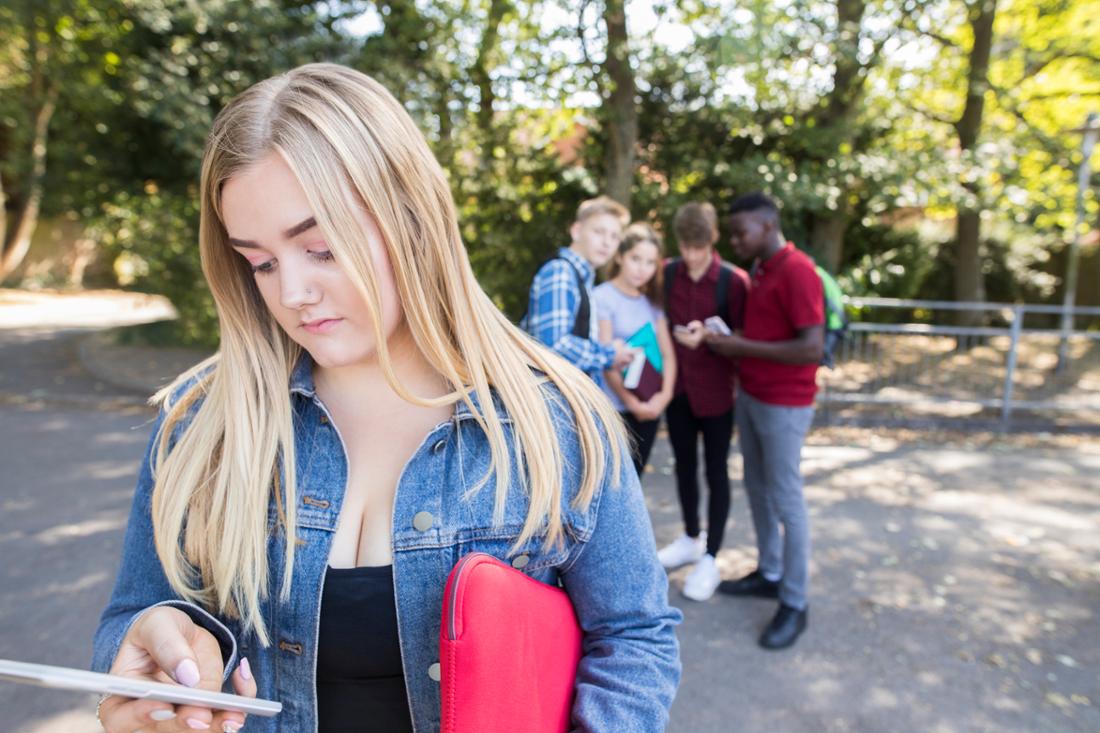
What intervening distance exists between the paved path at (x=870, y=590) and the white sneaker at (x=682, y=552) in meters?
0.11

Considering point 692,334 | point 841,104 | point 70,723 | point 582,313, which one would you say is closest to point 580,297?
point 582,313

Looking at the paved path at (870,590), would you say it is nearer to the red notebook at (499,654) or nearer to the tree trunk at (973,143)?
the red notebook at (499,654)

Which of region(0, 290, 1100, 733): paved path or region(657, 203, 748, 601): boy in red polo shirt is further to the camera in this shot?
region(657, 203, 748, 601): boy in red polo shirt

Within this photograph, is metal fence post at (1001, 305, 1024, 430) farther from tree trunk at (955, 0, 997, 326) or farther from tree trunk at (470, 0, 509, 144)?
tree trunk at (470, 0, 509, 144)

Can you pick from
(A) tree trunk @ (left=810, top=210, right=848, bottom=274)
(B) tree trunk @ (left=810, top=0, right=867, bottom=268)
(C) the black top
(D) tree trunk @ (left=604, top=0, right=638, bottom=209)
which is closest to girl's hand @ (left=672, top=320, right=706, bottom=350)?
(C) the black top

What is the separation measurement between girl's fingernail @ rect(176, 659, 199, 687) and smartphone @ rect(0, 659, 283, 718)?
11 centimetres

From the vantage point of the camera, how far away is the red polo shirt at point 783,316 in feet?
11.5

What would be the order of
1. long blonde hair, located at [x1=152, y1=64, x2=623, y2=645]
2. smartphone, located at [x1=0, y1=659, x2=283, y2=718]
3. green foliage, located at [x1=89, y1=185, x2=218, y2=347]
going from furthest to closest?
green foliage, located at [x1=89, y1=185, x2=218, y2=347]
long blonde hair, located at [x1=152, y1=64, x2=623, y2=645]
smartphone, located at [x1=0, y1=659, x2=283, y2=718]

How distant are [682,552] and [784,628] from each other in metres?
0.91

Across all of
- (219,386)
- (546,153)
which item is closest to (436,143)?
(546,153)

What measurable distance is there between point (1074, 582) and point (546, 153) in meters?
7.05

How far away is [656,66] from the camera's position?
853cm

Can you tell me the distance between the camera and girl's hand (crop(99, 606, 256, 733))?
95cm

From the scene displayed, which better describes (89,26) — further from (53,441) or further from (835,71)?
(835,71)
